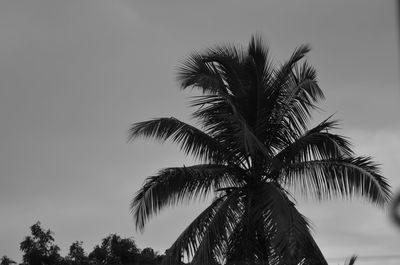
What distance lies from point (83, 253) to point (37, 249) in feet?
6.46

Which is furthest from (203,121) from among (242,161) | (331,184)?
(331,184)

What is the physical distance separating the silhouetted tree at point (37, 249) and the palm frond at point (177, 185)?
7562 millimetres

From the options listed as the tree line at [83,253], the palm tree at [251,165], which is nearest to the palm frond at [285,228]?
the palm tree at [251,165]

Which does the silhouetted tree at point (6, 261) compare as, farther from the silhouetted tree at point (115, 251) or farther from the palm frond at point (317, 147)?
the palm frond at point (317, 147)

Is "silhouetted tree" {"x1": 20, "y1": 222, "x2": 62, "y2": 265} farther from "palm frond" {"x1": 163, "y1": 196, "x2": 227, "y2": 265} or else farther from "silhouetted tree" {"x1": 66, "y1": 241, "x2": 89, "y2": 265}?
"palm frond" {"x1": 163, "y1": 196, "x2": 227, "y2": 265}

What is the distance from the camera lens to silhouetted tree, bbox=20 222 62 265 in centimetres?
1803

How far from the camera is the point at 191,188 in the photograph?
11719 millimetres

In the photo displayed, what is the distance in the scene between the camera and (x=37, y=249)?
18.2 m

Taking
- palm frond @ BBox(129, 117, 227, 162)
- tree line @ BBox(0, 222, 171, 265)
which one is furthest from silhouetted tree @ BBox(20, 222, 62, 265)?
palm frond @ BBox(129, 117, 227, 162)

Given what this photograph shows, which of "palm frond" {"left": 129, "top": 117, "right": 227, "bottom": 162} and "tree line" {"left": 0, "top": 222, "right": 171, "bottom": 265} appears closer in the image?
"palm frond" {"left": 129, "top": 117, "right": 227, "bottom": 162}

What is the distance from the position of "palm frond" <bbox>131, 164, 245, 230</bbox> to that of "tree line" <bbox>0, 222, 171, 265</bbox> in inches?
261

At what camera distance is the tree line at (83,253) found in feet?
59.3

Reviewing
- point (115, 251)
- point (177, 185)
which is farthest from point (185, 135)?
point (115, 251)

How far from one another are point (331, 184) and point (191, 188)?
8.23ft
